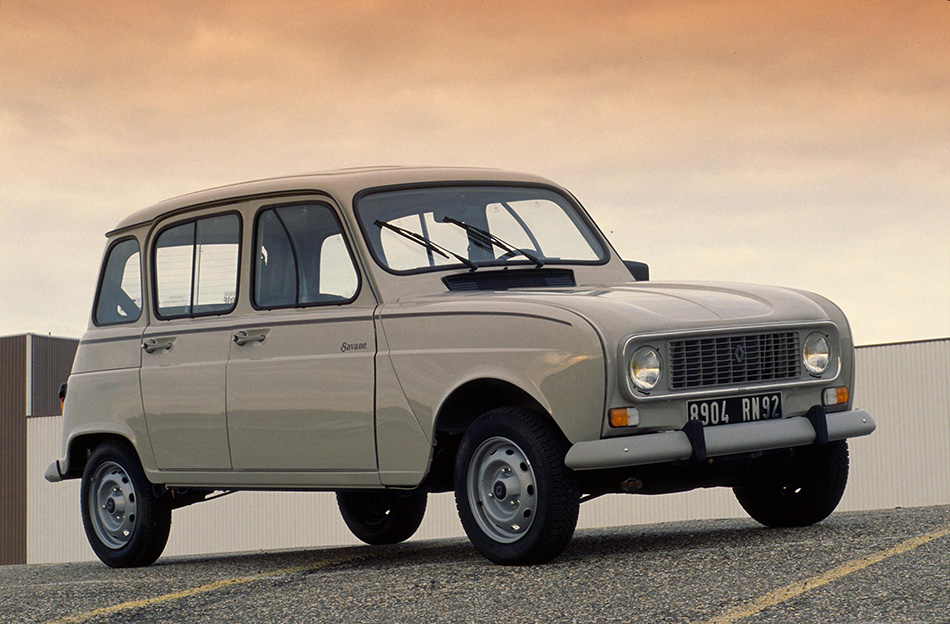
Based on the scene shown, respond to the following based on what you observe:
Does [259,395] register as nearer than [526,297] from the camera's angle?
No

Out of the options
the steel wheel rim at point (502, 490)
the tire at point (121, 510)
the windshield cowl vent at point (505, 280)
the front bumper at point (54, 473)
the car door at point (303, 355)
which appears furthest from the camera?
the front bumper at point (54, 473)

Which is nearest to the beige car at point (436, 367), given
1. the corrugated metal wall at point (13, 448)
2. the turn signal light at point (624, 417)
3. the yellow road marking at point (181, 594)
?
the turn signal light at point (624, 417)

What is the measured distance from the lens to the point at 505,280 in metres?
7.83

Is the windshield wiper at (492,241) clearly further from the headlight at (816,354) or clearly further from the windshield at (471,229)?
the headlight at (816,354)

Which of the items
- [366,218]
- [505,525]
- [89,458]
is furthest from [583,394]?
[89,458]

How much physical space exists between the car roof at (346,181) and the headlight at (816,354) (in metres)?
2.29

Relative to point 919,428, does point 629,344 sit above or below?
above

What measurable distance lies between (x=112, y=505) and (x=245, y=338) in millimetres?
2049

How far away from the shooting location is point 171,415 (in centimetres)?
884

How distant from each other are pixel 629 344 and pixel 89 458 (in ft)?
15.5

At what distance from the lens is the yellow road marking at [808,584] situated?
18.0 ft

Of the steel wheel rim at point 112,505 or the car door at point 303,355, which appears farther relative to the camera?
the steel wheel rim at point 112,505

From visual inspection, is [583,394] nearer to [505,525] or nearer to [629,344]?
[629,344]

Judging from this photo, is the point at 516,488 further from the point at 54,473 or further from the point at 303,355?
the point at 54,473
